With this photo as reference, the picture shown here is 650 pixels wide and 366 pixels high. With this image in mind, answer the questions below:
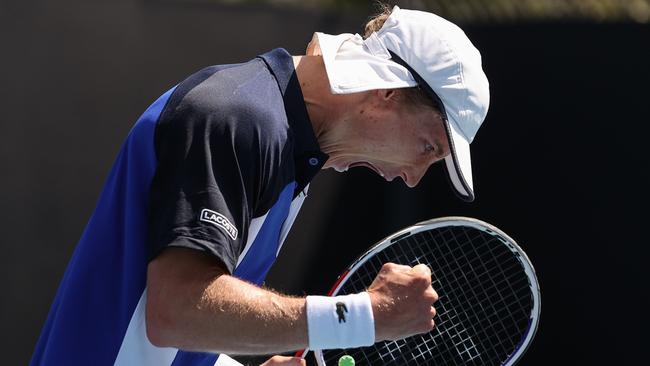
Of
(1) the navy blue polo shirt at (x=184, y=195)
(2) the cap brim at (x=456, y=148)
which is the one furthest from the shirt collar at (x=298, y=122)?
(2) the cap brim at (x=456, y=148)

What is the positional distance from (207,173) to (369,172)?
3.63m

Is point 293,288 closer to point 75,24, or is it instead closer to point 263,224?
point 75,24

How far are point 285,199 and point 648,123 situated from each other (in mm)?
2727

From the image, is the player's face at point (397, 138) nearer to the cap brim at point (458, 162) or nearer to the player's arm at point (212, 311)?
the cap brim at point (458, 162)

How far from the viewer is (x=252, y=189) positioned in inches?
75.4

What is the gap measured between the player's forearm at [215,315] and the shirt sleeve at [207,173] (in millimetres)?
55

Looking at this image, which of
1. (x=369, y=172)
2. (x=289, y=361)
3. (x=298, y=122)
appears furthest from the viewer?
(x=369, y=172)

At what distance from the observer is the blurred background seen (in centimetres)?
425

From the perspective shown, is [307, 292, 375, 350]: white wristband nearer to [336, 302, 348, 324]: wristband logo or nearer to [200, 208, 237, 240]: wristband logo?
[336, 302, 348, 324]: wristband logo

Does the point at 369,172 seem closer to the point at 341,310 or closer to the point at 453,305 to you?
the point at 453,305

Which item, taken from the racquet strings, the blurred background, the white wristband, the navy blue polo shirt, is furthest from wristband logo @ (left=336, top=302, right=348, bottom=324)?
the blurred background

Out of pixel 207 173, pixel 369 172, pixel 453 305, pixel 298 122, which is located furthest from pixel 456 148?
pixel 369 172

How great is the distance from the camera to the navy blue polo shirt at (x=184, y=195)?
1.83 m

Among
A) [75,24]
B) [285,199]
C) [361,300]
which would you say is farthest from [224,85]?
[75,24]
